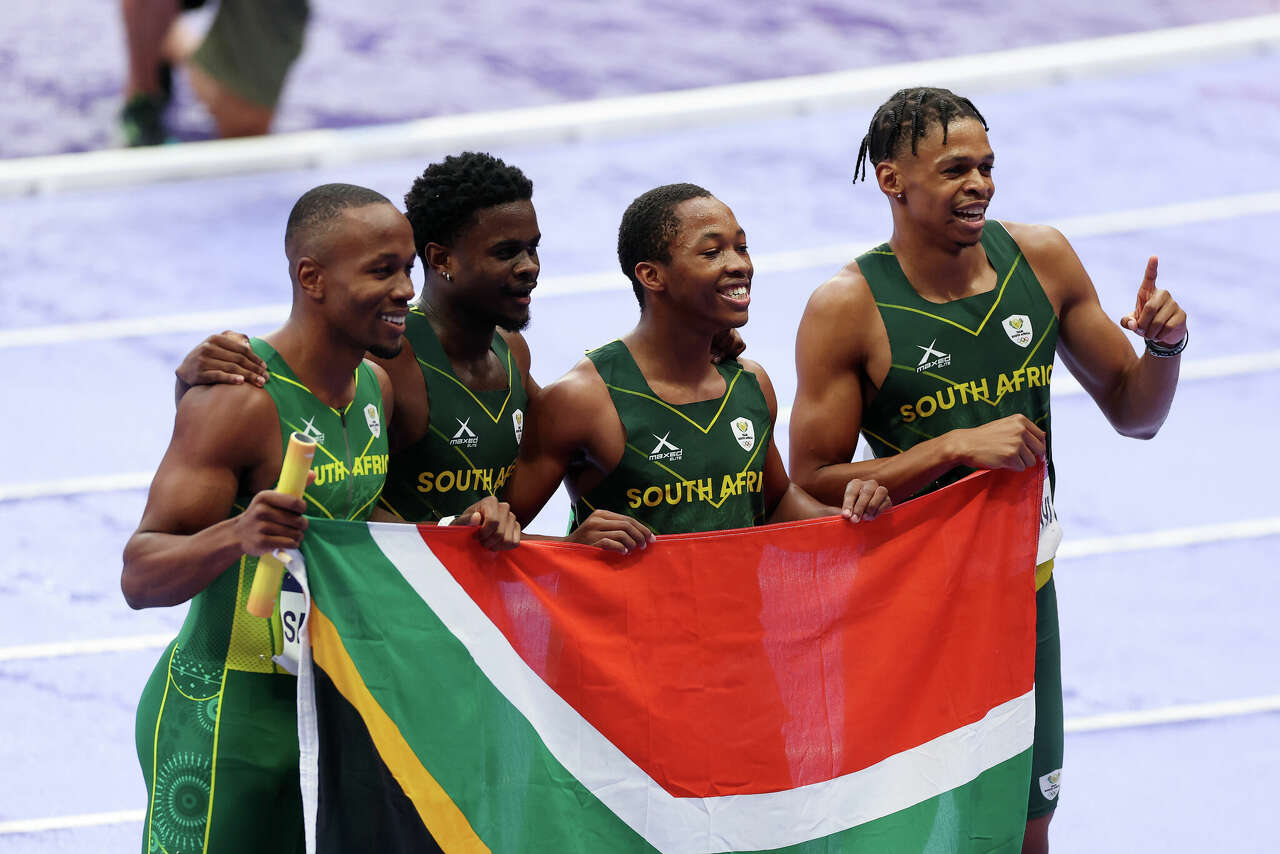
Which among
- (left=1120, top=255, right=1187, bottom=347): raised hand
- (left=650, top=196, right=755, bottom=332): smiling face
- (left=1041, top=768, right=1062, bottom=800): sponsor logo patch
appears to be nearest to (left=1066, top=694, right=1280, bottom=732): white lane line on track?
(left=1041, top=768, right=1062, bottom=800): sponsor logo patch

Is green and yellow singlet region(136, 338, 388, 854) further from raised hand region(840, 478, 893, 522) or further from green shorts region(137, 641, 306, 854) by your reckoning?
raised hand region(840, 478, 893, 522)

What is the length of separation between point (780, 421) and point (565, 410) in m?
4.11

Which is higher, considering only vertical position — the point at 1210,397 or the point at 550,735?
the point at 1210,397

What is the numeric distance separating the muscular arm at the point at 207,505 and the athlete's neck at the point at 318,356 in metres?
0.14

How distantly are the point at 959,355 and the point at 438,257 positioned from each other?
1.24 metres

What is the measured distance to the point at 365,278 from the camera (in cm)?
347

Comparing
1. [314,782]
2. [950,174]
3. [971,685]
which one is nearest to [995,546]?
[971,685]

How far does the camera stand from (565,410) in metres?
3.92

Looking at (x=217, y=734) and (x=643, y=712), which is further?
(x=643, y=712)

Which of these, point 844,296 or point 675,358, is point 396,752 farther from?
point 844,296

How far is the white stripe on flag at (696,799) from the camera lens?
3.65 meters

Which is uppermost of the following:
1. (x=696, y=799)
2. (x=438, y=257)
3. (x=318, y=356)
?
(x=438, y=257)

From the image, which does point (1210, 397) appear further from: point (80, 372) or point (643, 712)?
point (80, 372)

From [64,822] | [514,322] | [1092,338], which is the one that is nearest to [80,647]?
[64,822]
